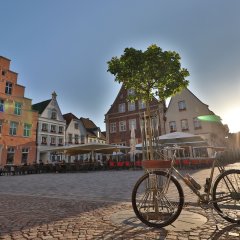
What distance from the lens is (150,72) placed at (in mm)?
7082

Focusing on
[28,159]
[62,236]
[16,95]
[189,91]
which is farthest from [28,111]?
[62,236]

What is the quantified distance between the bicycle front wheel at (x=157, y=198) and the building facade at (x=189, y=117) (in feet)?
95.5

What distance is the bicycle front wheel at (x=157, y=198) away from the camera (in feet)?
12.6

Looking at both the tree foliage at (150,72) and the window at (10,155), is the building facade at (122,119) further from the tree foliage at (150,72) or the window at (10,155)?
the tree foliage at (150,72)

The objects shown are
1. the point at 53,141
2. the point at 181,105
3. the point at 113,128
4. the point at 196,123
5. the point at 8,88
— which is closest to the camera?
the point at 8,88

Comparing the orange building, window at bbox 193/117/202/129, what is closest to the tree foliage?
window at bbox 193/117/202/129

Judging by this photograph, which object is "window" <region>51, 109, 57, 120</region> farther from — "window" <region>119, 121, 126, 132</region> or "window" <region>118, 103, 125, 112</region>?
"window" <region>119, 121, 126, 132</region>

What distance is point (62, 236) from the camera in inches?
136

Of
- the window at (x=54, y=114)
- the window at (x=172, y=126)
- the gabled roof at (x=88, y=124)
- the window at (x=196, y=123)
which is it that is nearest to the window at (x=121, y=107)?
the window at (x=172, y=126)

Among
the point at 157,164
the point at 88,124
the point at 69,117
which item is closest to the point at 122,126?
the point at 69,117

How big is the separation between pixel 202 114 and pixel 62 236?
32.0 meters

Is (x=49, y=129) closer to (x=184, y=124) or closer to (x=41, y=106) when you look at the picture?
(x=41, y=106)

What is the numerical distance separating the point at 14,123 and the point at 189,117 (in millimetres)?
23555

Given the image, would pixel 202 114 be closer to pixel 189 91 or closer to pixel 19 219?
pixel 189 91
